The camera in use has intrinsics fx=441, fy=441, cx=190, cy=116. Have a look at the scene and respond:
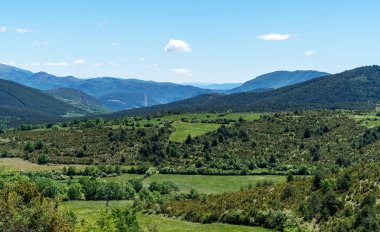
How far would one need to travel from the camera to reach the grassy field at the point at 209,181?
13300cm

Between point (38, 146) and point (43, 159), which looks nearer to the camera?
point (43, 159)

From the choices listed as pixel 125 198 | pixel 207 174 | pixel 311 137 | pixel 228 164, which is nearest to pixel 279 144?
pixel 311 137

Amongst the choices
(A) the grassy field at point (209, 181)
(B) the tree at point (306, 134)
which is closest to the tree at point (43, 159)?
(A) the grassy field at point (209, 181)

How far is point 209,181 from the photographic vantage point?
470 ft

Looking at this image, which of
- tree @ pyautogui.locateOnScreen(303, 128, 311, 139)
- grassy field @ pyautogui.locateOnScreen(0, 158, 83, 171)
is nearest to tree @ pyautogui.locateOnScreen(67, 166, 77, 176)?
grassy field @ pyautogui.locateOnScreen(0, 158, 83, 171)

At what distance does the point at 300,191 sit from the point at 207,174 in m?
78.4

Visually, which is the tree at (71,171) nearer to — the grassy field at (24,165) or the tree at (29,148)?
the grassy field at (24,165)

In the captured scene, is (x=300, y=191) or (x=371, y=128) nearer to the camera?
(x=300, y=191)

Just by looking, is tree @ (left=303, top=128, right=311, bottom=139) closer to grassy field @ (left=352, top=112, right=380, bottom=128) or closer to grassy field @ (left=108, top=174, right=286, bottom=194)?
grassy field @ (left=352, top=112, right=380, bottom=128)

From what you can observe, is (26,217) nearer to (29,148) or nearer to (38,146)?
(29,148)

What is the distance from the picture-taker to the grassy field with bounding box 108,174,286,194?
13300 cm

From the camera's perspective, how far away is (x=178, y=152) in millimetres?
177000

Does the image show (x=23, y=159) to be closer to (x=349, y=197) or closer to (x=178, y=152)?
(x=178, y=152)

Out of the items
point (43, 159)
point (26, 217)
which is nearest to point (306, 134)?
point (43, 159)
